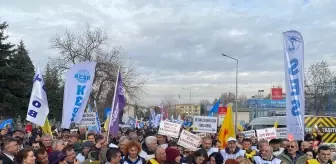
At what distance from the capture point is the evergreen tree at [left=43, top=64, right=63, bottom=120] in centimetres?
4950

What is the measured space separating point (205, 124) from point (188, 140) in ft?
13.4

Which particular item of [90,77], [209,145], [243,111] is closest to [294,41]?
[209,145]

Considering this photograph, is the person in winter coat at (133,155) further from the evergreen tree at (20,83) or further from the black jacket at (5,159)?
the evergreen tree at (20,83)

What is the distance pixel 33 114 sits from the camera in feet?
37.8

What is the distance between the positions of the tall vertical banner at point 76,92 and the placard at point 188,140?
3129 mm

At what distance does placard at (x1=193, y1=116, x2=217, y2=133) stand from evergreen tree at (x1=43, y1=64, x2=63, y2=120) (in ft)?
122

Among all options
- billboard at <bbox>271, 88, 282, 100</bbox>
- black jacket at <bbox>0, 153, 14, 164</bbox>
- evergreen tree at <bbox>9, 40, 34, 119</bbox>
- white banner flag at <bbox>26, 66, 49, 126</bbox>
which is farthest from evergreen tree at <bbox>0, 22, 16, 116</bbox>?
billboard at <bbox>271, 88, 282, 100</bbox>

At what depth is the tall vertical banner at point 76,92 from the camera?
463 inches

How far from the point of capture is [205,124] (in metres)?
14.1

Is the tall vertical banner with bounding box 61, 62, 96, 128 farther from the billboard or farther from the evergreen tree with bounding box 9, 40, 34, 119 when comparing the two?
the billboard

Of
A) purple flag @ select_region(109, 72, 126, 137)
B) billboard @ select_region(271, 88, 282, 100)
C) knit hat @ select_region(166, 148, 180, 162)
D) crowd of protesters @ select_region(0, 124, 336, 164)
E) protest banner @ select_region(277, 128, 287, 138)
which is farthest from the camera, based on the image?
billboard @ select_region(271, 88, 282, 100)

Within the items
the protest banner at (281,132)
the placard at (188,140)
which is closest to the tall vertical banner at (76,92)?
the placard at (188,140)

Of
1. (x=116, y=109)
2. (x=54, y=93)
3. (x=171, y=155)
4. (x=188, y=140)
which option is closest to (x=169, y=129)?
(x=116, y=109)

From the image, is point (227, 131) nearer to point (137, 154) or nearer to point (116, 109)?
point (116, 109)
